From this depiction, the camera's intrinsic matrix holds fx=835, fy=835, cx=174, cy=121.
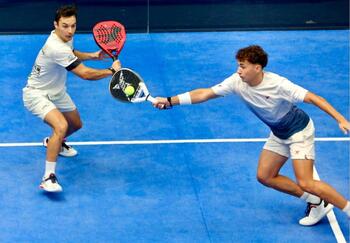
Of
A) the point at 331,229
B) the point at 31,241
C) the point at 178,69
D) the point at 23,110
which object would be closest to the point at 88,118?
the point at 23,110

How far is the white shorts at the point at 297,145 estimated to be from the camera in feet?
29.1

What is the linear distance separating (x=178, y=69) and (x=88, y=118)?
95.2 inches

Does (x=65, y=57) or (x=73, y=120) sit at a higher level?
(x=65, y=57)

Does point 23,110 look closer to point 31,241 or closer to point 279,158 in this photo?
point 31,241

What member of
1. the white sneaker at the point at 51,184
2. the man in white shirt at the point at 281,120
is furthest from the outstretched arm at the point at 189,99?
the white sneaker at the point at 51,184

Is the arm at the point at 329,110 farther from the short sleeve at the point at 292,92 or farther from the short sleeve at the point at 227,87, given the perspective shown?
the short sleeve at the point at 227,87

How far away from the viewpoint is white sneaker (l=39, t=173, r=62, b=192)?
9766mm

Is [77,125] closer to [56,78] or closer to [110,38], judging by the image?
[56,78]

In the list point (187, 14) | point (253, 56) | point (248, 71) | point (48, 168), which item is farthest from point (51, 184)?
point (187, 14)

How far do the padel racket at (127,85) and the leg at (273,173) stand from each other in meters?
1.54

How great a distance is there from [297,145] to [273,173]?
0.46m

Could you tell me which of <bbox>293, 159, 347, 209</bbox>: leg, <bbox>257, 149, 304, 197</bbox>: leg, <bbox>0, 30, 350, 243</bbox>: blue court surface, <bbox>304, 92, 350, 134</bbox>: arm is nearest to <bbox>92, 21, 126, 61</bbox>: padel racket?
<bbox>0, 30, 350, 243</bbox>: blue court surface

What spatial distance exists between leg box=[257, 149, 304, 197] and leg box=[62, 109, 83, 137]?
2665mm

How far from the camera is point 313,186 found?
28.6ft
